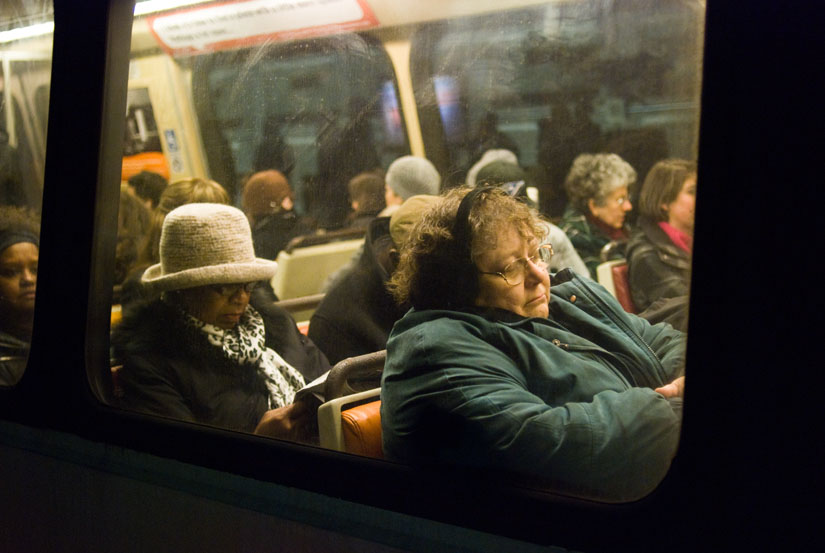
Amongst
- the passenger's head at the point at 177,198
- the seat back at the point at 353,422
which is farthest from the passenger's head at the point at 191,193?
the seat back at the point at 353,422

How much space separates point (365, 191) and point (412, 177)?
167 millimetres

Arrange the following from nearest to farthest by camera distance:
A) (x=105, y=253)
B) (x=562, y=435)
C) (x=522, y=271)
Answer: (x=562, y=435), (x=522, y=271), (x=105, y=253)

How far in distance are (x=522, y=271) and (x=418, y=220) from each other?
0.28 meters

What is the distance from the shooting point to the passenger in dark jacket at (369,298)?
74.7 inches

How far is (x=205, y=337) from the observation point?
2.29 metres

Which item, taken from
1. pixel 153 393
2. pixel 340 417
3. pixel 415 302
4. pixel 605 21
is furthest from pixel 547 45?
pixel 153 393

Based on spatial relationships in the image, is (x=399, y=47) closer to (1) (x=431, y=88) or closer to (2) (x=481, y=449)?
(1) (x=431, y=88)

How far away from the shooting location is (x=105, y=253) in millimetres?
2414

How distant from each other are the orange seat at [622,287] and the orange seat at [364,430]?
0.63 m

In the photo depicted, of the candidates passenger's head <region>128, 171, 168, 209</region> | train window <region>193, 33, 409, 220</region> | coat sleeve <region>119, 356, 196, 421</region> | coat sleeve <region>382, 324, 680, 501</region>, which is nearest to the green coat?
coat sleeve <region>382, 324, 680, 501</region>

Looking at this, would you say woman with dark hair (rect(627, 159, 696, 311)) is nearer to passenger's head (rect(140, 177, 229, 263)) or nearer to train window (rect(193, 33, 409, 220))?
train window (rect(193, 33, 409, 220))

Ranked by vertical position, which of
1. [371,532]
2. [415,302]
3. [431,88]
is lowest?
[371,532]

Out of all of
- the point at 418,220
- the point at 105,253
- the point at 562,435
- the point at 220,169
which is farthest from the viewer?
the point at 105,253

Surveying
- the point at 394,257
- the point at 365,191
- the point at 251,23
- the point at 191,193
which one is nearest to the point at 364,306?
the point at 394,257
